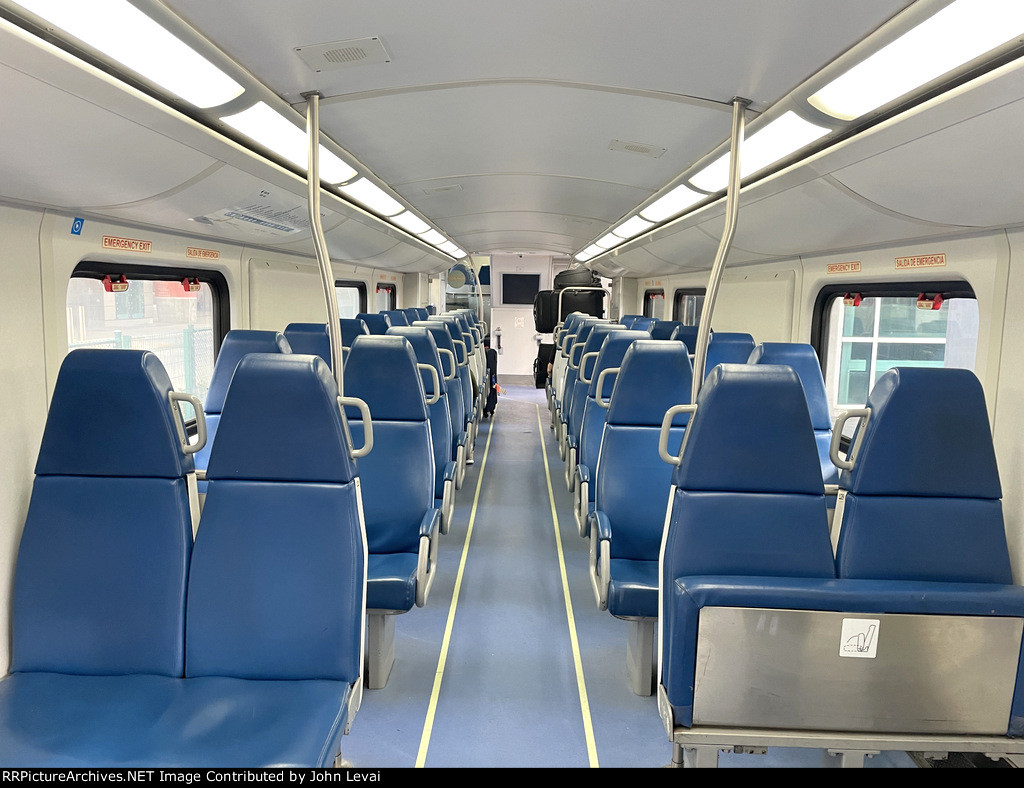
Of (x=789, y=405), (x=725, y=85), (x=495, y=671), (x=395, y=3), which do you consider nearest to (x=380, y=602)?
(x=495, y=671)

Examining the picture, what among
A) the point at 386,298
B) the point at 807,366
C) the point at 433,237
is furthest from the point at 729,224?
the point at 386,298

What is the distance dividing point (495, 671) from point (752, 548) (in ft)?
5.42

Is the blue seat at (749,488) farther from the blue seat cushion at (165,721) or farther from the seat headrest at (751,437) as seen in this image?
the blue seat cushion at (165,721)

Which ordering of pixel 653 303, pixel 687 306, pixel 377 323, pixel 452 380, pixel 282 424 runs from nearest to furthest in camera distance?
pixel 282 424, pixel 452 380, pixel 377 323, pixel 687 306, pixel 653 303

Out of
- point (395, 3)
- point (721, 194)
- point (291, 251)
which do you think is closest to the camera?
point (395, 3)

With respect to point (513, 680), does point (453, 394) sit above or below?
above

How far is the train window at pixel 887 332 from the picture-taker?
143 inches

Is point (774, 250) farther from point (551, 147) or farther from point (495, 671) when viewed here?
point (495, 671)

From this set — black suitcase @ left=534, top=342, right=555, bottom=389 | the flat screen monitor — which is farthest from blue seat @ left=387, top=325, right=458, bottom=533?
the flat screen monitor

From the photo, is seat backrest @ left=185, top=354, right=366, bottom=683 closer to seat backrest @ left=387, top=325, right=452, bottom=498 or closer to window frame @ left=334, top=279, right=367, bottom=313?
seat backrest @ left=387, top=325, right=452, bottom=498

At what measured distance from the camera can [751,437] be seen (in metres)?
2.12

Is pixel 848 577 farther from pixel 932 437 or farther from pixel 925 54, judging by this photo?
pixel 925 54

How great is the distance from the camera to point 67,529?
209 cm

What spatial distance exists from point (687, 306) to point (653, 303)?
203 cm
